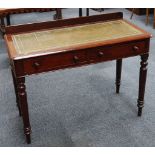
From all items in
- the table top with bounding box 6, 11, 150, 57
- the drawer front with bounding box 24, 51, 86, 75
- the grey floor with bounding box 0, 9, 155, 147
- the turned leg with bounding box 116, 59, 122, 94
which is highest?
the table top with bounding box 6, 11, 150, 57

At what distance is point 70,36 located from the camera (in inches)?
76.7

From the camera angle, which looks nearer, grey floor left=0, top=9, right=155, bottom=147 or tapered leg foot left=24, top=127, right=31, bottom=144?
tapered leg foot left=24, top=127, right=31, bottom=144

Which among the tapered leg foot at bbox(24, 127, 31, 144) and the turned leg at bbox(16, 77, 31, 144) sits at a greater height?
the turned leg at bbox(16, 77, 31, 144)

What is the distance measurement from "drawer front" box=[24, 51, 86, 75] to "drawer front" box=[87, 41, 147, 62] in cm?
7

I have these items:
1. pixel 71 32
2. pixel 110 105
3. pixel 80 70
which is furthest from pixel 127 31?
pixel 80 70

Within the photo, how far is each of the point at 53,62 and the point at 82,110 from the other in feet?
2.61

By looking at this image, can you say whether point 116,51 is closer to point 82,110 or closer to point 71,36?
point 71,36

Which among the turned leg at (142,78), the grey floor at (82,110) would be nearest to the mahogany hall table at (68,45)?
the turned leg at (142,78)

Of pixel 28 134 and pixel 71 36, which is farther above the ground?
pixel 71 36

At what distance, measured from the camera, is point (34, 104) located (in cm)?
251

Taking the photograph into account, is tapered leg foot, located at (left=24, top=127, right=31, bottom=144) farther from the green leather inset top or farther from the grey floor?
the green leather inset top

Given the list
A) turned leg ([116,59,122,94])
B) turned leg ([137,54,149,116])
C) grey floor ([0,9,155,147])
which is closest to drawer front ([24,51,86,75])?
turned leg ([137,54,149,116])

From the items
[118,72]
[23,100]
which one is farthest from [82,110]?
[23,100]

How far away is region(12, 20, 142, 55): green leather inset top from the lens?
5.90ft
